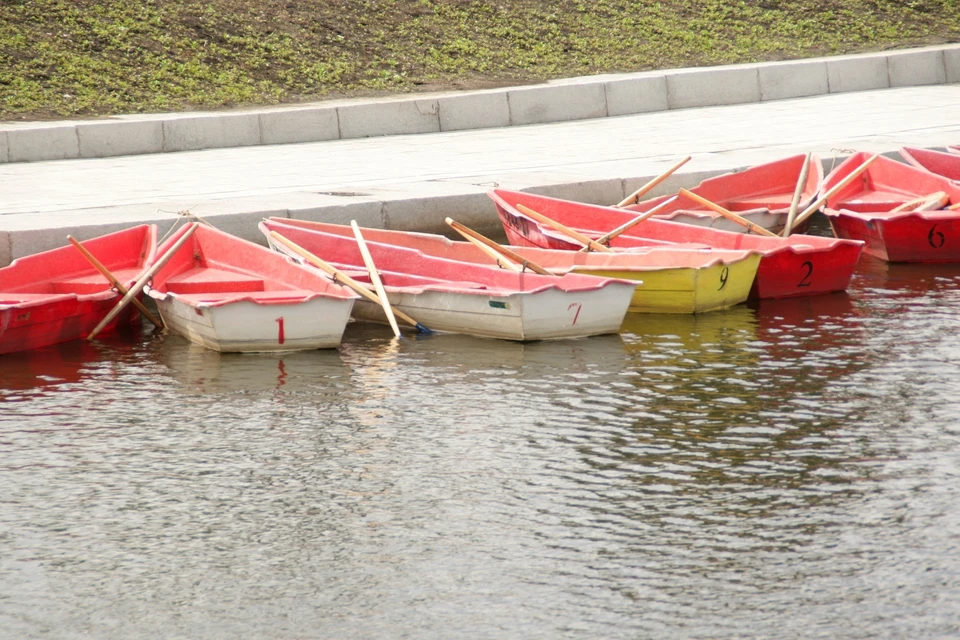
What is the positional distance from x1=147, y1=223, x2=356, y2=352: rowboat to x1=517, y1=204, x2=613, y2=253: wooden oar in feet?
7.41

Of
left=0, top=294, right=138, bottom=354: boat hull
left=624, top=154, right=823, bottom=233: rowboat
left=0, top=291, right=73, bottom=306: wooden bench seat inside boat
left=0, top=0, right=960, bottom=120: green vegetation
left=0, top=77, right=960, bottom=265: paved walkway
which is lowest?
left=0, top=294, right=138, bottom=354: boat hull

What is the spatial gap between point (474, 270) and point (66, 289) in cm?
307

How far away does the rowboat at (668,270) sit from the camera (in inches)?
418

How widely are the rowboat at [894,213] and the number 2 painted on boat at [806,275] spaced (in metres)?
1.49

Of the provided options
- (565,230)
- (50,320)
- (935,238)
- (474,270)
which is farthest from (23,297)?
(935,238)

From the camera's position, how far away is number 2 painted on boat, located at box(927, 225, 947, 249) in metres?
12.1

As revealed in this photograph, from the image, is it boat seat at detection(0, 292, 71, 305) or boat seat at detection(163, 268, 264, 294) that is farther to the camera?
boat seat at detection(163, 268, 264, 294)

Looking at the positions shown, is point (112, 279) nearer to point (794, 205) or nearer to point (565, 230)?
point (565, 230)

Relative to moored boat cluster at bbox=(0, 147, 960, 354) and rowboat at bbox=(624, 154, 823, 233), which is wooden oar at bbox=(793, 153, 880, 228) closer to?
moored boat cluster at bbox=(0, 147, 960, 354)

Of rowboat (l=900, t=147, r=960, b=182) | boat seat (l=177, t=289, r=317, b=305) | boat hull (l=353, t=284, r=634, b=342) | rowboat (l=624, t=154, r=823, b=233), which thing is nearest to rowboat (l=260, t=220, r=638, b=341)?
boat hull (l=353, t=284, r=634, b=342)

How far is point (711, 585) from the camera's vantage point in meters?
5.77

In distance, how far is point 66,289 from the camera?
10.8 metres

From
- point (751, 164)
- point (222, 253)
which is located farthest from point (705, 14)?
point (222, 253)

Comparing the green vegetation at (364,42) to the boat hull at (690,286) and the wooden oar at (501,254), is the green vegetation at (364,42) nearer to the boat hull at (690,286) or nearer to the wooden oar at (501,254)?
the wooden oar at (501,254)
